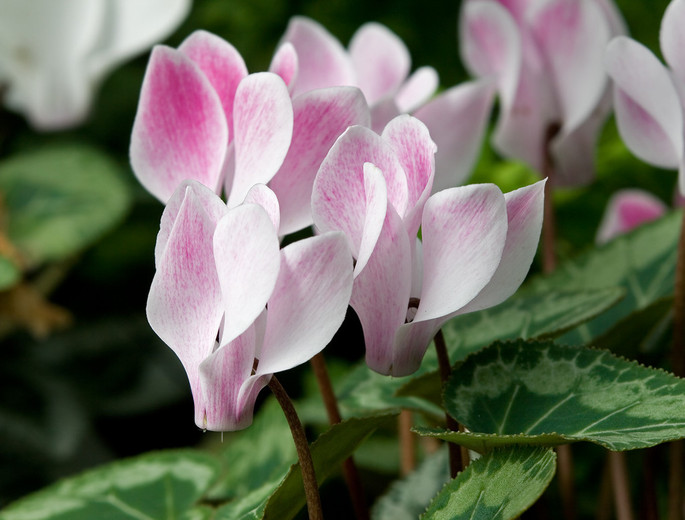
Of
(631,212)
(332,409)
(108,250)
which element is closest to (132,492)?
(332,409)

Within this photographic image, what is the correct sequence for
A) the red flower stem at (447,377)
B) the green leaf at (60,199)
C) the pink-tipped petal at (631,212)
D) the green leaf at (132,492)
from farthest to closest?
the green leaf at (60,199), the pink-tipped petal at (631,212), the green leaf at (132,492), the red flower stem at (447,377)

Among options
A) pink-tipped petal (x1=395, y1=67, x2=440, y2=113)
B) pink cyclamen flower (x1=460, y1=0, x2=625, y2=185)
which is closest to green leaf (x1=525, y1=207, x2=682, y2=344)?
pink cyclamen flower (x1=460, y1=0, x2=625, y2=185)

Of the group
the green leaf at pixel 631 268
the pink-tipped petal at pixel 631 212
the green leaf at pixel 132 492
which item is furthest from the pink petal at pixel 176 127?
the pink-tipped petal at pixel 631 212

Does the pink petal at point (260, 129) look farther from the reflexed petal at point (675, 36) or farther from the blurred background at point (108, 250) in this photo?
the blurred background at point (108, 250)

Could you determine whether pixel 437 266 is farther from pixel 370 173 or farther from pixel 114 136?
pixel 114 136

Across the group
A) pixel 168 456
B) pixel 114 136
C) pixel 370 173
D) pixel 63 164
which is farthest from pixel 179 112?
pixel 114 136

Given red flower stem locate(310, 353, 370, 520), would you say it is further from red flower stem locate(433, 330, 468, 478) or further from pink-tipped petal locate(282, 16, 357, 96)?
pink-tipped petal locate(282, 16, 357, 96)
